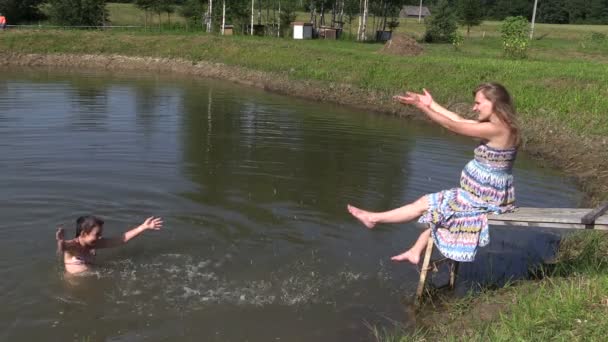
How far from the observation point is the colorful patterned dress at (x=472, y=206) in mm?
5023

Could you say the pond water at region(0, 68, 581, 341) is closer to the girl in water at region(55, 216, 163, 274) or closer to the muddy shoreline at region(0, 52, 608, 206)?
the girl in water at region(55, 216, 163, 274)

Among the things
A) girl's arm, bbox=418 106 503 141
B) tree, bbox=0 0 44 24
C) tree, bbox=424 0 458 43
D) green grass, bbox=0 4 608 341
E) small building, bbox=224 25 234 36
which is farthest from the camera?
tree, bbox=424 0 458 43

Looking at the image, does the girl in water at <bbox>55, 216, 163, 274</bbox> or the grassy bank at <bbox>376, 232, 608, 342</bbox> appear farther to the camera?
the girl in water at <bbox>55, 216, 163, 274</bbox>

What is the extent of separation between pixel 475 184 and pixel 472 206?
0.21m

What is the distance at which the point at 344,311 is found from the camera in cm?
550

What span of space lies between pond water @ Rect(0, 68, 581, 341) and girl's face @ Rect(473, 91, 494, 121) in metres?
2.13

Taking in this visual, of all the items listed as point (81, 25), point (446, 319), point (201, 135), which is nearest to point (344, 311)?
point (446, 319)

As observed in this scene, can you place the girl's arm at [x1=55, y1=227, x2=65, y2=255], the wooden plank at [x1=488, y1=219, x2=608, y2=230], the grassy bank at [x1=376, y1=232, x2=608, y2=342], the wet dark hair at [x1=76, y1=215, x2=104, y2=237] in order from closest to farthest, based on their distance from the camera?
the grassy bank at [x1=376, y1=232, x2=608, y2=342] → the wooden plank at [x1=488, y1=219, x2=608, y2=230] → the girl's arm at [x1=55, y1=227, x2=65, y2=255] → the wet dark hair at [x1=76, y1=215, x2=104, y2=237]

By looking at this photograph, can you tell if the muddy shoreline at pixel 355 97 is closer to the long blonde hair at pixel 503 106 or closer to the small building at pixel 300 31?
the long blonde hair at pixel 503 106

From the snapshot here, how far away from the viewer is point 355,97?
20.3 m

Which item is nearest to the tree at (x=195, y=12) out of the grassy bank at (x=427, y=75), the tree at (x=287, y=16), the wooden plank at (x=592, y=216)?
the tree at (x=287, y=16)

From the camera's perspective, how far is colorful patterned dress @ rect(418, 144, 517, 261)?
5023 millimetres

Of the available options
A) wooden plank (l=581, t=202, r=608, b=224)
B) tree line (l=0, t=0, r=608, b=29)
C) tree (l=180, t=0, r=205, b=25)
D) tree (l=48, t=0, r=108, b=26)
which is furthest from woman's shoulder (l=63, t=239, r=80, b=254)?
tree (l=180, t=0, r=205, b=25)

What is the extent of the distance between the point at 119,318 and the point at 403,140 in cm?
1028
